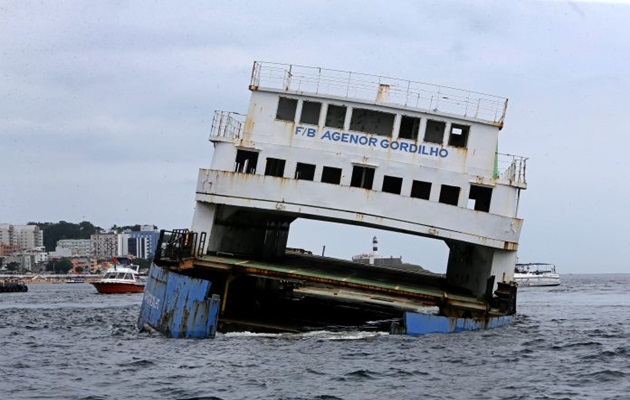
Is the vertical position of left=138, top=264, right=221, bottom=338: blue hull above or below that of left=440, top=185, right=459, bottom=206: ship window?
below

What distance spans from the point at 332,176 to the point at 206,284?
5.64 meters

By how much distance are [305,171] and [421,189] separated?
145 inches

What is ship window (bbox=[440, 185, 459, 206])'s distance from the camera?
28406 mm

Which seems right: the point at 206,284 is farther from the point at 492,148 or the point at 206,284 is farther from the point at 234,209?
the point at 492,148

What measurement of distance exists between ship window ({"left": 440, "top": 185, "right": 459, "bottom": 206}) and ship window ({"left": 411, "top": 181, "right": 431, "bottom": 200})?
442 mm

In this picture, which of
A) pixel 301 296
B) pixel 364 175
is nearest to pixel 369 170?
pixel 364 175

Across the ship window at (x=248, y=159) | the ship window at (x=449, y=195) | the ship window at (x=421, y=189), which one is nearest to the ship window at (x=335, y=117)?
the ship window at (x=248, y=159)

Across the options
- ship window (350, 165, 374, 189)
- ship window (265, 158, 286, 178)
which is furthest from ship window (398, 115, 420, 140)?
ship window (265, 158, 286, 178)

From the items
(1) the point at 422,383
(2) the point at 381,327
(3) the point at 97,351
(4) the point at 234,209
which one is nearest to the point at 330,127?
(4) the point at 234,209

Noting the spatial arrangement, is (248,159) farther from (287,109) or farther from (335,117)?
(335,117)

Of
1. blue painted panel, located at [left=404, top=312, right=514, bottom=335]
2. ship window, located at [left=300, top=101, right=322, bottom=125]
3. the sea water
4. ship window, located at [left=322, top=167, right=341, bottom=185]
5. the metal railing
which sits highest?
ship window, located at [left=300, top=101, right=322, bottom=125]

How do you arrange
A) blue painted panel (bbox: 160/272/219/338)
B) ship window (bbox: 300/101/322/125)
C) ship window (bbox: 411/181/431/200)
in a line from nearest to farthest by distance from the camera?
blue painted panel (bbox: 160/272/219/338), ship window (bbox: 411/181/431/200), ship window (bbox: 300/101/322/125)

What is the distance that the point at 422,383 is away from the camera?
62.0ft

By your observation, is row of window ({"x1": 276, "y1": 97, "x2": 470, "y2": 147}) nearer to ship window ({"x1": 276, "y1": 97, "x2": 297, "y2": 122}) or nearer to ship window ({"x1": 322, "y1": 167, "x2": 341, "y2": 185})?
ship window ({"x1": 276, "y1": 97, "x2": 297, "y2": 122})
